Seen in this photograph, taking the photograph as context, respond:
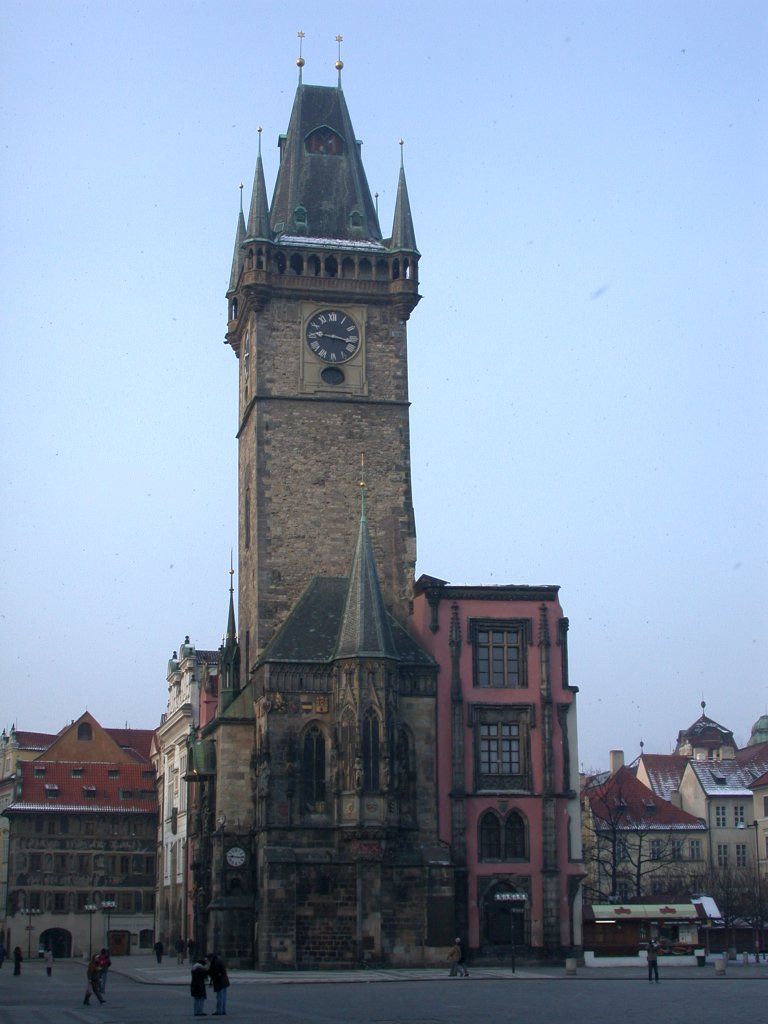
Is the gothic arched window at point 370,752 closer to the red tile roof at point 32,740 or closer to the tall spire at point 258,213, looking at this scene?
the tall spire at point 258,213

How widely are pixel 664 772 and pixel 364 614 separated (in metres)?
68.1

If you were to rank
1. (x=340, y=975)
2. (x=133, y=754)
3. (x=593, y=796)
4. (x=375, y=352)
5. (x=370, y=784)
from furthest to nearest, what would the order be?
1. (x=133, y=754)
2. (x=593, y=796)
3. (x=375, y=352)
4. (x=370, y=784)
5. (x=340, y=975)

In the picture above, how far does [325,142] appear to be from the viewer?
7094 cm

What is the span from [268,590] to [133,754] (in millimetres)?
57219

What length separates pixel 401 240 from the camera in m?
67.4

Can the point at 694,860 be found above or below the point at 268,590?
below

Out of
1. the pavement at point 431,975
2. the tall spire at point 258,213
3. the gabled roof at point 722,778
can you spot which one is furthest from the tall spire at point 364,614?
the gabled roof at point 722,778

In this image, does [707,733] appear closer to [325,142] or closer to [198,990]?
[325,142]

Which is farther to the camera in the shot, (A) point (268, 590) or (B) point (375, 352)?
(B) point (375, 352)

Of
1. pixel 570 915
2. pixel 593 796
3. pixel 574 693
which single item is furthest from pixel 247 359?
pixel 593 796

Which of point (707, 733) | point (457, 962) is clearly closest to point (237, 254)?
point (457, 962)

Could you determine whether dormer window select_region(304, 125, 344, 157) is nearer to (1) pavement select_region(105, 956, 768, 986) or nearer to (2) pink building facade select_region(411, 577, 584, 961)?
(2) pink building facade select_region(411, 577, 584, 961)

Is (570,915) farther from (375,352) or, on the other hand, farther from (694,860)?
(694,860)

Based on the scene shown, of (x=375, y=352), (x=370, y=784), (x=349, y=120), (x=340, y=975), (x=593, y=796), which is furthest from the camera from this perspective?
(x=593, y=796)
